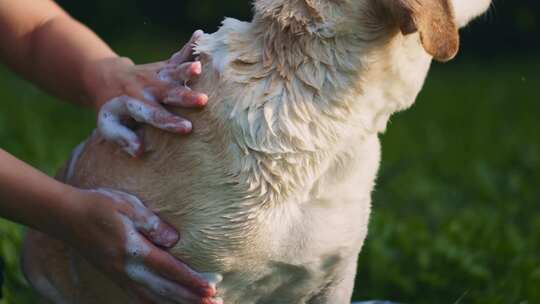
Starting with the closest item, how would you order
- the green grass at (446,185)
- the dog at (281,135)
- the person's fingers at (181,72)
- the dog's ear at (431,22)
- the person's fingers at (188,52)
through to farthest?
the dog's ear at (431,22)
the dog at (281,135)
the person's fingers at (181,72)
the person's fingers at (188,52)
the green grass at (446,185)

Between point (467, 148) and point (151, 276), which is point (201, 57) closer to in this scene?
point (151, 276)

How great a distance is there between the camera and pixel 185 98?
7.45 feet

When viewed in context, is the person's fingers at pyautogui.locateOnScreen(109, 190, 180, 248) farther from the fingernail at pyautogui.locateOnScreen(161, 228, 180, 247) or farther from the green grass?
the green grass

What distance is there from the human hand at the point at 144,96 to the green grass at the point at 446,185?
35.4 inches

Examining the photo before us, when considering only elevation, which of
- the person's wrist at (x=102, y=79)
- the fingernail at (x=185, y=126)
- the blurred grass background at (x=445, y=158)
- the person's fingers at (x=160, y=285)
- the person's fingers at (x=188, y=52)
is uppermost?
the person's fingers at (x=188, y=52)

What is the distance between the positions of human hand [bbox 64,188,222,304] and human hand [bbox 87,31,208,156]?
16 centimetres

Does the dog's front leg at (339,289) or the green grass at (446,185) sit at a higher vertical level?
the dog's front leg at (339,289)

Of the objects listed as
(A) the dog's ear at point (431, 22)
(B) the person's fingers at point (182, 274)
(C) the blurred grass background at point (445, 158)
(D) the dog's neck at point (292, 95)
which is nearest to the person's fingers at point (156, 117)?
(D) the dog's neck at point (292, 95)

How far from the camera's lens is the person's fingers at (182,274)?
2.27 meters

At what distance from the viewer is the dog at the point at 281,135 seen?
86.5 inches

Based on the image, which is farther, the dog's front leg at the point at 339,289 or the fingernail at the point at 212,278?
the dog's front leg at the point at 339,289

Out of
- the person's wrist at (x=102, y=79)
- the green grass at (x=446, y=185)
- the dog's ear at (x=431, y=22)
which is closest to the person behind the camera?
the dog's ear at (x=431, y=22)

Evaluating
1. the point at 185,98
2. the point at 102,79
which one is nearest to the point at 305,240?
the point at 185,98

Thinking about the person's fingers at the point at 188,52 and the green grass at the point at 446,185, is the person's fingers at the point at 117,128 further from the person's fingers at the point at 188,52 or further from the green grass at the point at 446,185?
the green grass at the point at 446,185
